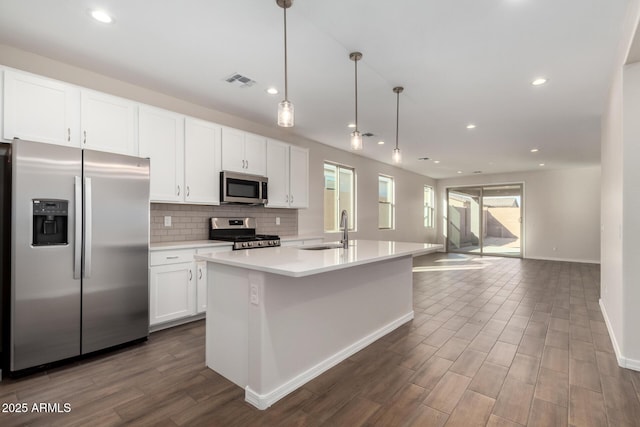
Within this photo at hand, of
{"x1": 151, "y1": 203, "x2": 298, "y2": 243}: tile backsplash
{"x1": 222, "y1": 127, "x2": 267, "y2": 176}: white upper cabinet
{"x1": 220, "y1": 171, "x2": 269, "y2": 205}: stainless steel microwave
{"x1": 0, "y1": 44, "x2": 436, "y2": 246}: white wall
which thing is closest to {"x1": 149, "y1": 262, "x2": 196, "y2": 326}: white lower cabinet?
{"x1": 151, "y1": 203, "x2": 298, "y2": 243}: tile backsplash

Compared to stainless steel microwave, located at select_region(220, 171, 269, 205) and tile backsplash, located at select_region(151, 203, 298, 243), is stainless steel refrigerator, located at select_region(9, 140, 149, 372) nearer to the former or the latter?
tile backsplash, located at select_region(151, 203, 298, 243)

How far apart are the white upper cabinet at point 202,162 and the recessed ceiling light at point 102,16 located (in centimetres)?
132

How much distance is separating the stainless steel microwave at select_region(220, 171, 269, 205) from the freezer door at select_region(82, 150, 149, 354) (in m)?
1.01

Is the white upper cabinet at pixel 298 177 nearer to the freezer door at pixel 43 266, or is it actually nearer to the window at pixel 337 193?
the window at pixel 337 193

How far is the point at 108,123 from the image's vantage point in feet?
9.43

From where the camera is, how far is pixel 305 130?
4.87 m

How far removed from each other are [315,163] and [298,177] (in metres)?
0.84

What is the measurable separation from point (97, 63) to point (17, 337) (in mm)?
2340

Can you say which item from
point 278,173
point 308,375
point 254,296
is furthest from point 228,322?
point 278,173

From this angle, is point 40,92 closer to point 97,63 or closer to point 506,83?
point 97,63

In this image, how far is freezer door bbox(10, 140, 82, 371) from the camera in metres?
2.22

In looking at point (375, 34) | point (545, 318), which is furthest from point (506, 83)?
point (545, 318)

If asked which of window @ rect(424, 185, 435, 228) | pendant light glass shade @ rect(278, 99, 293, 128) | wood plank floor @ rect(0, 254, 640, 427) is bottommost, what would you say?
wood plank floor @ rect(0, 254, 640, 427)

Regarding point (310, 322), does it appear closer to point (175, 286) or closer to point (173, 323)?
Result: point (175, 286)
